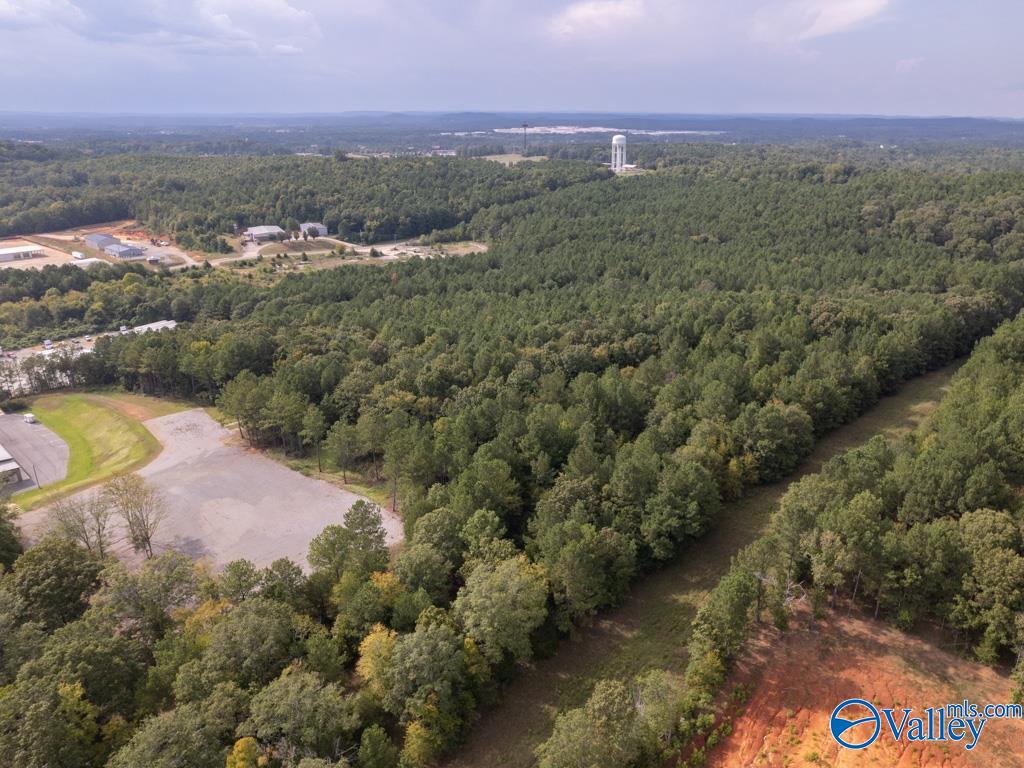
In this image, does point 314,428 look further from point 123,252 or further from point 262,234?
point 262,234

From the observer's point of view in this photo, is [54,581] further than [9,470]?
No

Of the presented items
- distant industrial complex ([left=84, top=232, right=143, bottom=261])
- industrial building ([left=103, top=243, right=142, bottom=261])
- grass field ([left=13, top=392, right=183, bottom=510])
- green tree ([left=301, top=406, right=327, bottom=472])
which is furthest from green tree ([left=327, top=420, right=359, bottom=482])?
industrial building ([left=103, top=243, right=142, bottom=261])

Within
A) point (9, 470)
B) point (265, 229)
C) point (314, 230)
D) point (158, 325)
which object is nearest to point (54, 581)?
point (9, 470)

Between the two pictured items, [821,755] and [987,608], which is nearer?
[821,755]

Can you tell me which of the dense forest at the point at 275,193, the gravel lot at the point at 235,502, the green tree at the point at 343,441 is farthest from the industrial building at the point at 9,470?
the dense forest at the point at 275,193

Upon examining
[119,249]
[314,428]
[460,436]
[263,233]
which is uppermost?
[263,233]

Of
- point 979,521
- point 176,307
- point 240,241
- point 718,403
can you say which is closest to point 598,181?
point 240,241

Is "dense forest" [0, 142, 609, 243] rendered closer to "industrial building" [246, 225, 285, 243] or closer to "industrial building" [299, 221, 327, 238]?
"industrial building" [299, 221, 327, 238]

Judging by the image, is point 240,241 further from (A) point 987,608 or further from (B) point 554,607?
(A) point 987,608
